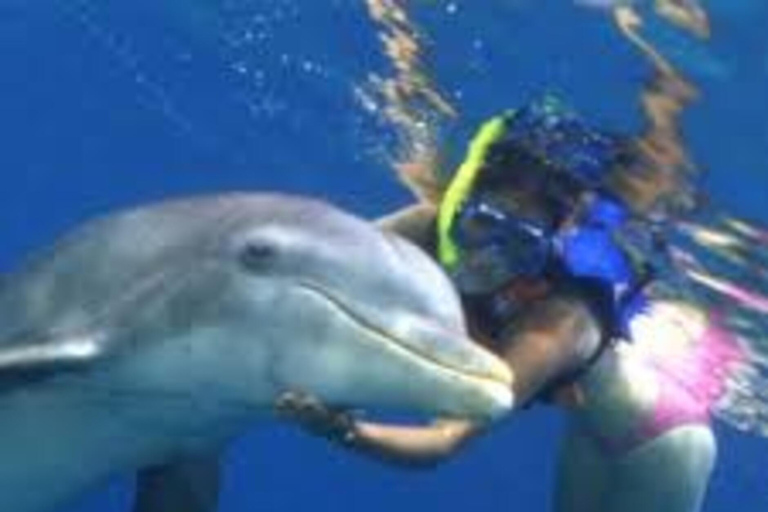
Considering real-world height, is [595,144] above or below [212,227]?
below

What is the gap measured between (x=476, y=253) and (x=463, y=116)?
9.21 m

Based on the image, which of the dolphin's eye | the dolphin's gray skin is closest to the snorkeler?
the dolphin's gray skin

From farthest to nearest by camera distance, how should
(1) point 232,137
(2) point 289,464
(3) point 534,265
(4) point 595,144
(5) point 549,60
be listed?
(2) point 289,464 < (1) point 232,137 < (5) point 549,60 < (4) point 595,144 < (3) point 534,265

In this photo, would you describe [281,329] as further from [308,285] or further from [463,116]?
[463,116]

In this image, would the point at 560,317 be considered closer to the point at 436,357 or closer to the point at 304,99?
the point at 436,357

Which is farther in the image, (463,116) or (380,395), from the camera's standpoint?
(463,116)

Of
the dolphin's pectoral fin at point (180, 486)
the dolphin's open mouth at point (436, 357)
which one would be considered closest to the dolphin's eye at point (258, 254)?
the dolphin's open mouth at point (436, 357)

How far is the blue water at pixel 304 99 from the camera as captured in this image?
13539mm

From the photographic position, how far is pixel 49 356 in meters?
6.16

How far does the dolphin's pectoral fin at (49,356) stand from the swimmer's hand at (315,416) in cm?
88

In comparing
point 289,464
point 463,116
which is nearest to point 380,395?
point 463,116

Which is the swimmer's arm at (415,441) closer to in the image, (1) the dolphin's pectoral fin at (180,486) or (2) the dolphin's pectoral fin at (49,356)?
(2) the dolphin's pectoral fin at (49,356)

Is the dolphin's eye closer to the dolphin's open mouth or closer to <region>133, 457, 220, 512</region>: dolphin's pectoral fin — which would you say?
the dolphin's open mouth

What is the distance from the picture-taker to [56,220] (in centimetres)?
5072
